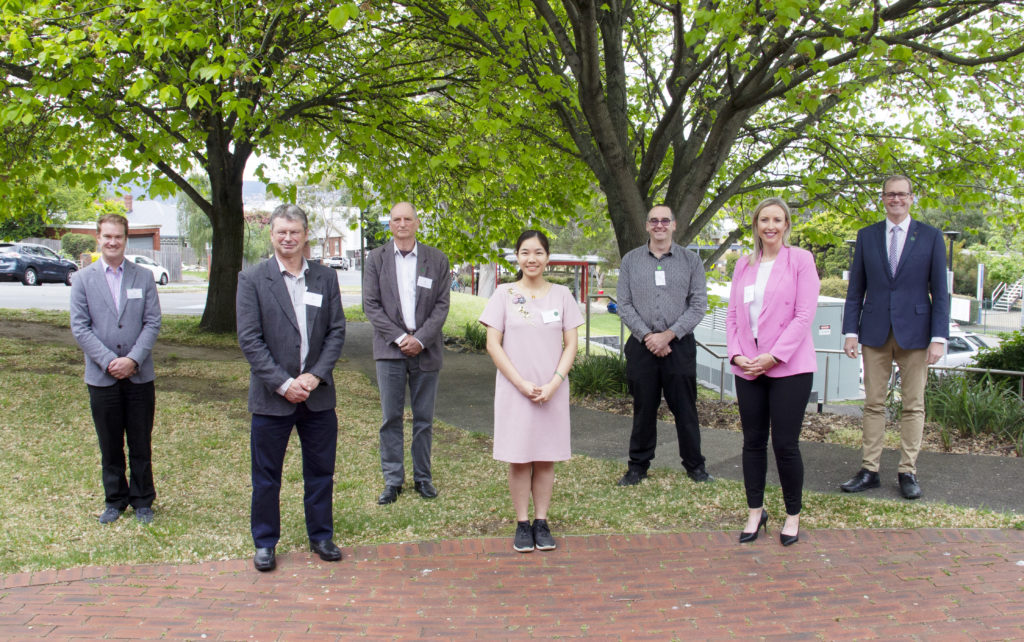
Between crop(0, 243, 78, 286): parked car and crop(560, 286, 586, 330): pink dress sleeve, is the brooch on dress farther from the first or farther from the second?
crop(0, 243, 78, 286): parked car

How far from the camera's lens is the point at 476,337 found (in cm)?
1548

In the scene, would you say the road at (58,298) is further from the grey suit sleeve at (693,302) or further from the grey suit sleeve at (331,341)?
the grey suit sleeve at (331,341)

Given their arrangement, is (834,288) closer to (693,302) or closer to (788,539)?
(693,302)

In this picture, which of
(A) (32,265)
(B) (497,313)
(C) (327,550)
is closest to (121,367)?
(C) (327,550)

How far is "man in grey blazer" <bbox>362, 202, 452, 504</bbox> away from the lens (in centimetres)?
544

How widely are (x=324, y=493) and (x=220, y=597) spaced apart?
0.79m

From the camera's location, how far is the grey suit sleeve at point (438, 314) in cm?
545

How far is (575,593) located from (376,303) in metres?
2.53

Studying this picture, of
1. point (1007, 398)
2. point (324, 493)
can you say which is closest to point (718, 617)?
point (324, 493)

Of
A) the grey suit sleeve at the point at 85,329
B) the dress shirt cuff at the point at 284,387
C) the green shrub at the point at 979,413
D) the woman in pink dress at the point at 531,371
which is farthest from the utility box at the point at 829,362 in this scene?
the grey suit sleeve at the point at 85,329

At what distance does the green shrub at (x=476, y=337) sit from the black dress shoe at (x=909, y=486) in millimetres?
10158

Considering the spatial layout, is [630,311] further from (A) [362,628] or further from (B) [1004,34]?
(B) [1004,34]

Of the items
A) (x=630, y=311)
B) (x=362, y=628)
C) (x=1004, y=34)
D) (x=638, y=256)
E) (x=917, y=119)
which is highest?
(x=1004, y=34)

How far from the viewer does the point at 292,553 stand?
4496 mm
